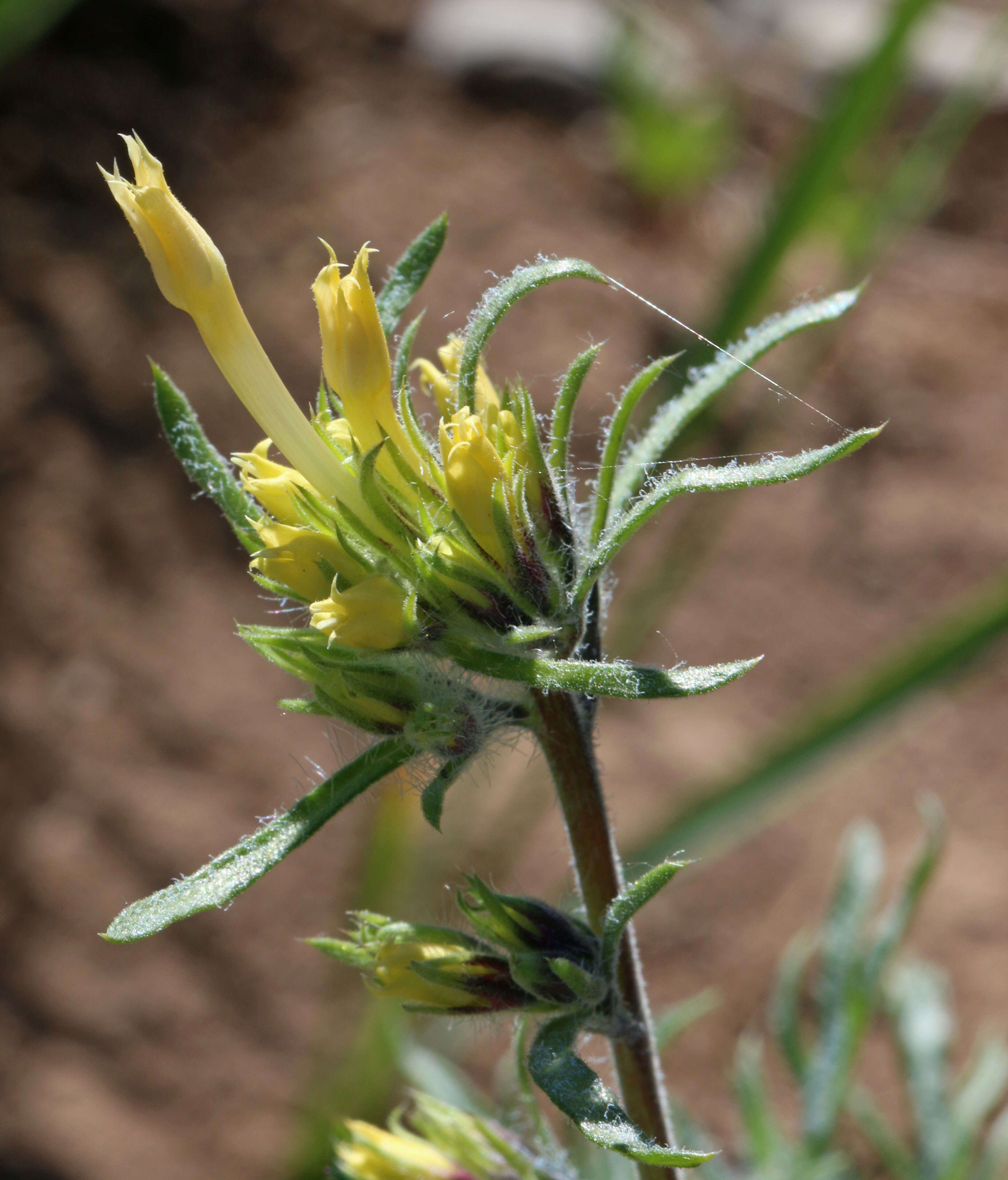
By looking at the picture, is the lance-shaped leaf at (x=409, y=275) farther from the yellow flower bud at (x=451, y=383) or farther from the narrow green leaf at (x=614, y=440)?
the narrow green leaf at (x=614, y=440)

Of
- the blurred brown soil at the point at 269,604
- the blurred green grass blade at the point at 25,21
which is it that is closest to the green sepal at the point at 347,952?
the blurred brown soil at the point at 269,604

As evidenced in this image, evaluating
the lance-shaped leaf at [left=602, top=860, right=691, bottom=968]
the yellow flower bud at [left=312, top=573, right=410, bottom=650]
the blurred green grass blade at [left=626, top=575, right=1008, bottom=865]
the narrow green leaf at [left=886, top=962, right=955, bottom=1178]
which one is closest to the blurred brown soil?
the blurred green grass blade at [left=626, top=575, right=1008, bottom=865]

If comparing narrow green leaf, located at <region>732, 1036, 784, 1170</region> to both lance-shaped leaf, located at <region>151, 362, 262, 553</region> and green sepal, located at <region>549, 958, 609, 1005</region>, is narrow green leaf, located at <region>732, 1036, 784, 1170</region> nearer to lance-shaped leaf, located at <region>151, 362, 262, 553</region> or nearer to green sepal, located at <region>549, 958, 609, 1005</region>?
green sepal, located at <region>549, 958, 609, 1005</region>

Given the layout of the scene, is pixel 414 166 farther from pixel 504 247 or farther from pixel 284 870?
pixel 284 870

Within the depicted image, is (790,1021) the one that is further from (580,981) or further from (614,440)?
(614,440)

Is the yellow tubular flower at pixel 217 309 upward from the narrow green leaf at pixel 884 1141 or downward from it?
upward

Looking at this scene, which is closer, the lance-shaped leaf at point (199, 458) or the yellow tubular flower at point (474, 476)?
the yellow tubular flower at point (474, 476)

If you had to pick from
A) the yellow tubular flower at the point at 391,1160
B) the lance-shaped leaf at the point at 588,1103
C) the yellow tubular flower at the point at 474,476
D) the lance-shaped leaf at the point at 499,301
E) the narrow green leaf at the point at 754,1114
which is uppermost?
the lance-shaped leaf at the point at 499,301

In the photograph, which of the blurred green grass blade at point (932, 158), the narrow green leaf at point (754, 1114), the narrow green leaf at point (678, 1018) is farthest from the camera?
the blurred green grass blade at point (932, 158)

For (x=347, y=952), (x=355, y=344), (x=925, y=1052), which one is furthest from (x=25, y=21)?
(x=925, y=1052)
